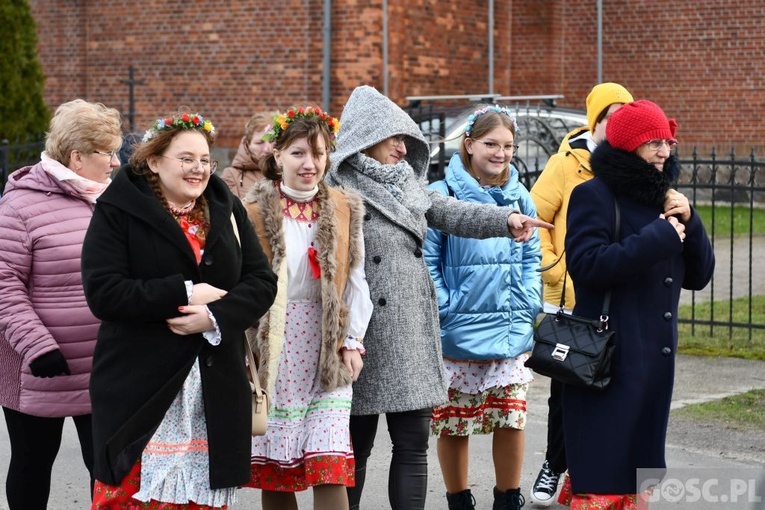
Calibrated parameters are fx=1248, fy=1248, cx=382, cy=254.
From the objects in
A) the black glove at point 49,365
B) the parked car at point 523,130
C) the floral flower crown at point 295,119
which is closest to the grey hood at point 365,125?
the floral flower crown at point 295,119

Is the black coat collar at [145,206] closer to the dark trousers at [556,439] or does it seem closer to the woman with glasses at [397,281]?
the woman with glasses at [397,281]

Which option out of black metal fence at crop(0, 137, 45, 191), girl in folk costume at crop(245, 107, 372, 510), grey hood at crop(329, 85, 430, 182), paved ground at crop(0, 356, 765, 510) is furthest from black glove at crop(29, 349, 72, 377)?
black metal fence at crop(0, 137, 45, 191)

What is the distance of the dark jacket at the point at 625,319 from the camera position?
4379 millimetres

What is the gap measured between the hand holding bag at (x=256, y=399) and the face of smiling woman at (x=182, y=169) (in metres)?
0.20

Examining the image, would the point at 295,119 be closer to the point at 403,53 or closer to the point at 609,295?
the point at 609,295

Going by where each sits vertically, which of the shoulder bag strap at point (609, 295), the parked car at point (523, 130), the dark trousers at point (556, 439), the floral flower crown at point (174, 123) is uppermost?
the parked car at point (523, 130)

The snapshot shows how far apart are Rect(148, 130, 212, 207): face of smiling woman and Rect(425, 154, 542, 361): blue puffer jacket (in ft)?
5.35

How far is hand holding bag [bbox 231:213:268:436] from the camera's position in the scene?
4.23m

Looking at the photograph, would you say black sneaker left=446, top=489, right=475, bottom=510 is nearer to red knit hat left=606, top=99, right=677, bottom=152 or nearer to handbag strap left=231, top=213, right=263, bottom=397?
handbag strap left=231, top=213, right=263, bottom=397

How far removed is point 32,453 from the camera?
16.2 feet

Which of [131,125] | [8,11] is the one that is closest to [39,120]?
[8,11]

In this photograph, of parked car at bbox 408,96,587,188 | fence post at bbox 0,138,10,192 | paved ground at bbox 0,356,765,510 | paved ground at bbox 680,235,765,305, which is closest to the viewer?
paved ground at bbox 0,356,765,510

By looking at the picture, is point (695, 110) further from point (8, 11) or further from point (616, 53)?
point (8, 11)

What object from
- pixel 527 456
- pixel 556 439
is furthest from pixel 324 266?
pixel 527 456
